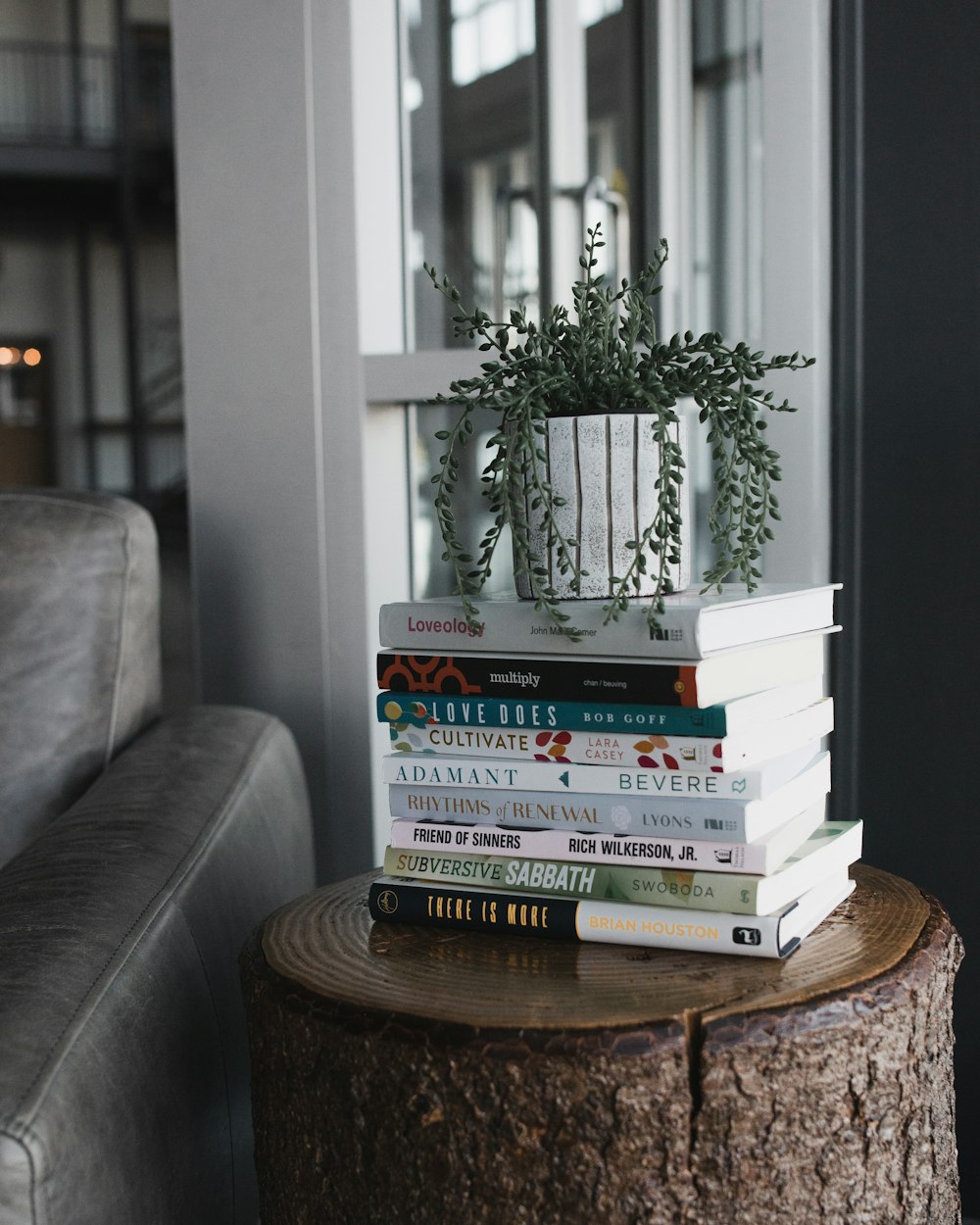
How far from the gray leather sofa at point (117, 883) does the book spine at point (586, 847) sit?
21cm

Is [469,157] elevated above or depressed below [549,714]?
above

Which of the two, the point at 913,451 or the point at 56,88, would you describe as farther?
the point at 56,88

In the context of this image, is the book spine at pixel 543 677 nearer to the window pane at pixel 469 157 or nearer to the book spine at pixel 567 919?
the book spine at pixel 567 919

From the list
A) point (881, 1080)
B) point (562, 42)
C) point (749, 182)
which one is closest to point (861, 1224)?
point (881, 1080)

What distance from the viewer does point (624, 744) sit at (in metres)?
0.84

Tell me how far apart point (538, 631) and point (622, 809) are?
14 cm

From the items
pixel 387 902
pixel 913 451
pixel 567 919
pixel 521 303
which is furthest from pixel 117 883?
pixel 521 303

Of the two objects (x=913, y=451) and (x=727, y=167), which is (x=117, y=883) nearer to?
(x=913, y=451)

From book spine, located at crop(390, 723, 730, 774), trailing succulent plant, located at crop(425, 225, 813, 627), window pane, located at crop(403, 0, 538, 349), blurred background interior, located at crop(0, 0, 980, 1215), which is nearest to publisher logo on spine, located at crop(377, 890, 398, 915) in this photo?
book spine, located at crop(390, 723, 730, 774)

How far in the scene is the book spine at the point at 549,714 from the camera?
Answer: 81cm

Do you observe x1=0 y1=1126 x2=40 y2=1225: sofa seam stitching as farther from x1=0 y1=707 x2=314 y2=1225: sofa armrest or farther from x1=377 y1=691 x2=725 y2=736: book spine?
x1=377 y1=691 x2=725 y2=736: book spine

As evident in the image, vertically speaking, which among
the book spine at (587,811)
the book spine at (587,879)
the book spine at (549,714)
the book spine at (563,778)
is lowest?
the book spine at (587,879)

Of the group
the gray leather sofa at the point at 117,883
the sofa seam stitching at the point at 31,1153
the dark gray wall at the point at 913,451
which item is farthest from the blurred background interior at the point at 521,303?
the sofa seam stitching at the point at 31,1153

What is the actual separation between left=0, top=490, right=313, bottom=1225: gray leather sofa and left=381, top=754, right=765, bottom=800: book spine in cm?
22
